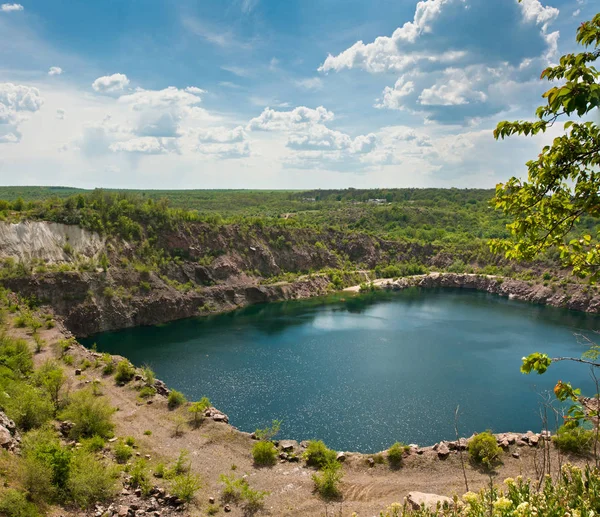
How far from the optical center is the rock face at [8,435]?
16.5 meters

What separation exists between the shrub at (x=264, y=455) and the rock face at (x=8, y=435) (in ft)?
33.5

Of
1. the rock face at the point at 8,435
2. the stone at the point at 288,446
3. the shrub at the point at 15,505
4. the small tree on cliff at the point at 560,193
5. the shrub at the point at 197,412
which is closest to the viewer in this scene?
the small tree on cliff at the point at 560,193

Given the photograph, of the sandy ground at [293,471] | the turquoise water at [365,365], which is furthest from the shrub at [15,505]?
the turquoise water at [365,365]

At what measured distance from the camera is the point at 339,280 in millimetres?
79312

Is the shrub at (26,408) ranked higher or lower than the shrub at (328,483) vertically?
higher

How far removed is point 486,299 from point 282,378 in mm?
50103

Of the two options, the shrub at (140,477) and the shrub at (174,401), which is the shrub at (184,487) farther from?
the shrub at (174,401)

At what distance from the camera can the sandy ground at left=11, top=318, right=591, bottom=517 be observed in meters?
18.1

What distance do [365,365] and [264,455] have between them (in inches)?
798

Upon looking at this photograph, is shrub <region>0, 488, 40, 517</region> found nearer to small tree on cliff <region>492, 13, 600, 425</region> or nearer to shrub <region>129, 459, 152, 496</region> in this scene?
shrub <region>129, 459, 152, 496</region>

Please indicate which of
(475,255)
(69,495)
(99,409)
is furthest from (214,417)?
(475,255)

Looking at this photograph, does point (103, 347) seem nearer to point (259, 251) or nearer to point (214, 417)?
point (214, 417)

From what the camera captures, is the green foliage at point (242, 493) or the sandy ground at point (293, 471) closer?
the green foliage at point (242, 493)

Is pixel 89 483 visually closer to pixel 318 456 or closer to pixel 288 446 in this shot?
pixel 288 446
